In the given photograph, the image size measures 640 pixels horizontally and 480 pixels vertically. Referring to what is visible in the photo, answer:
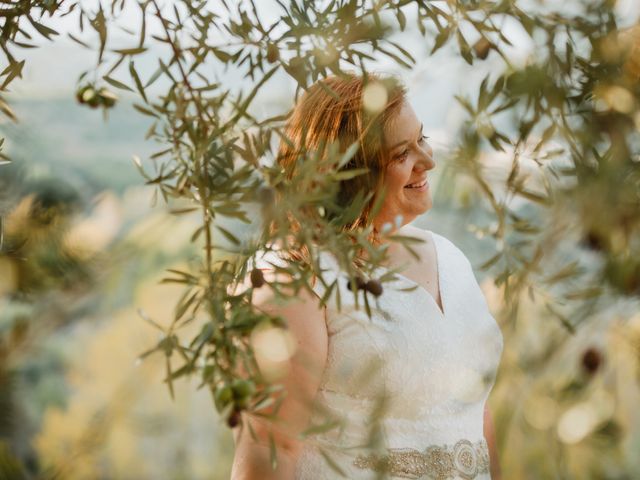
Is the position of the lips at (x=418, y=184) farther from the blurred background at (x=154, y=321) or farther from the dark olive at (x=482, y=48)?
the dark olive at (x=482, y=48)

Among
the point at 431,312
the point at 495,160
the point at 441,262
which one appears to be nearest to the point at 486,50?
→ the point at 495,160

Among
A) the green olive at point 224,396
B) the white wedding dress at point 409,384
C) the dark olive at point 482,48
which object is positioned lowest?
the white wedding dress at point 409,384

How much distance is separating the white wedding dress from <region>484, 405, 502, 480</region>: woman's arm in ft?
0.43

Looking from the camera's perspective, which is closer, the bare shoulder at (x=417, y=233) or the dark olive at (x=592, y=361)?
the dark olive at (x=592, y=361)

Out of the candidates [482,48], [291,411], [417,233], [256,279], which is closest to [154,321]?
[256,279]

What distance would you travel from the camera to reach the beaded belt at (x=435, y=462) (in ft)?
5.17

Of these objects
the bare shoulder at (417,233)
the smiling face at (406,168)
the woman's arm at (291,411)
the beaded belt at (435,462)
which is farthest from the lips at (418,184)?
the beaded belt at (435,462)

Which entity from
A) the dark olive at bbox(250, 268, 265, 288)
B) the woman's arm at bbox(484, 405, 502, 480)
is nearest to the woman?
the woman's arm at bbox(484, 405, 502, 480)

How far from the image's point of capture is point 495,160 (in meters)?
0.74

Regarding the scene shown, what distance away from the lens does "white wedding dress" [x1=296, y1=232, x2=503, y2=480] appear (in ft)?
5.10

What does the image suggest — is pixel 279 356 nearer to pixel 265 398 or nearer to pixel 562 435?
pixel 265 398

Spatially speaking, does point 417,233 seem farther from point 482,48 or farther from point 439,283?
point 482,48

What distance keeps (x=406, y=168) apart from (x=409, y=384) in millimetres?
419

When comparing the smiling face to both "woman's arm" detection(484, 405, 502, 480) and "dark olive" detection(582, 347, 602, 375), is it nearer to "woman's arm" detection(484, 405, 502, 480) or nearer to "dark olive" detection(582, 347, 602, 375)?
"woman's arm" detection(484, 405, 502, 480)
